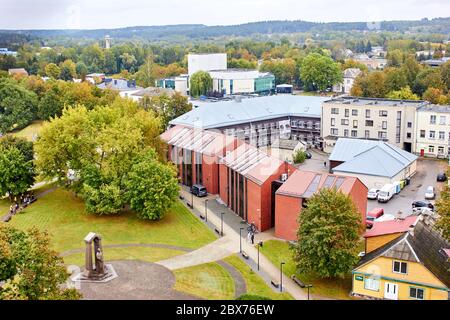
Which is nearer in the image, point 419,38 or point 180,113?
point 180,113

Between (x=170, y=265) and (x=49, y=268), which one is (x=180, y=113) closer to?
(x=170, y=265)

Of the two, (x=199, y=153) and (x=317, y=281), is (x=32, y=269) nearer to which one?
(x=317, y=281)

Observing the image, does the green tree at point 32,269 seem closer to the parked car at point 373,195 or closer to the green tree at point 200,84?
the parked car at point 373,195

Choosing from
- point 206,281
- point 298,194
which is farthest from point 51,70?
point 206,281

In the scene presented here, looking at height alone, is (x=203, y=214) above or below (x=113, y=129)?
below

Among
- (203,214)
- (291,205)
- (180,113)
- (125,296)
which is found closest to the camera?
(125,296)

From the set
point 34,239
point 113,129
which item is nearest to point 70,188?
point 113,129
